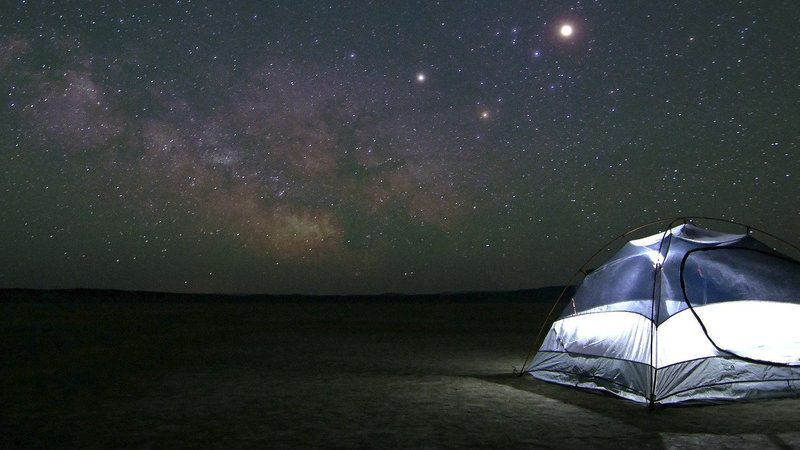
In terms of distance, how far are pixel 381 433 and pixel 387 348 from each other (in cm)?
928

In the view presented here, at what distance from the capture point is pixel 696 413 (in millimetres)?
7109

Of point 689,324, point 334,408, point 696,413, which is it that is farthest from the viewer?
point 689,324

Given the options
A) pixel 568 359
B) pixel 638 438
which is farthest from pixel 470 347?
pixel 638 438

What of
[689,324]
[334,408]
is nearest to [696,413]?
[689,324]

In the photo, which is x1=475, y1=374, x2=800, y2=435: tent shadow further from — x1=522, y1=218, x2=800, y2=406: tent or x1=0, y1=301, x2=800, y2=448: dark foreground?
x1=522, y1=218, x2=800, y2=406: tent

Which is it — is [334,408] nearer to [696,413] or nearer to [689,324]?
[696,413]

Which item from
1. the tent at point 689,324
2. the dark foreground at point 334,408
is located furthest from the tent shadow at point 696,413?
the tent at point 689,324

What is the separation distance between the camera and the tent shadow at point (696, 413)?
6.31 meters

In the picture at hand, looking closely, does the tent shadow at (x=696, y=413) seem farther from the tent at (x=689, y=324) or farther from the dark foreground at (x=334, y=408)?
the tent at (x=689, y=324)

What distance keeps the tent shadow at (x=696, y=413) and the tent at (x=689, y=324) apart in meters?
0.22

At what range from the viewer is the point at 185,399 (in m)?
8.42

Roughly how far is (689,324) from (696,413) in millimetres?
1623

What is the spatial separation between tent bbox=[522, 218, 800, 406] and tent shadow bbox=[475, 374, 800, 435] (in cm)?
22

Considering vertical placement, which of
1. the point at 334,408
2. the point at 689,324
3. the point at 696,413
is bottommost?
the point at 334,408
